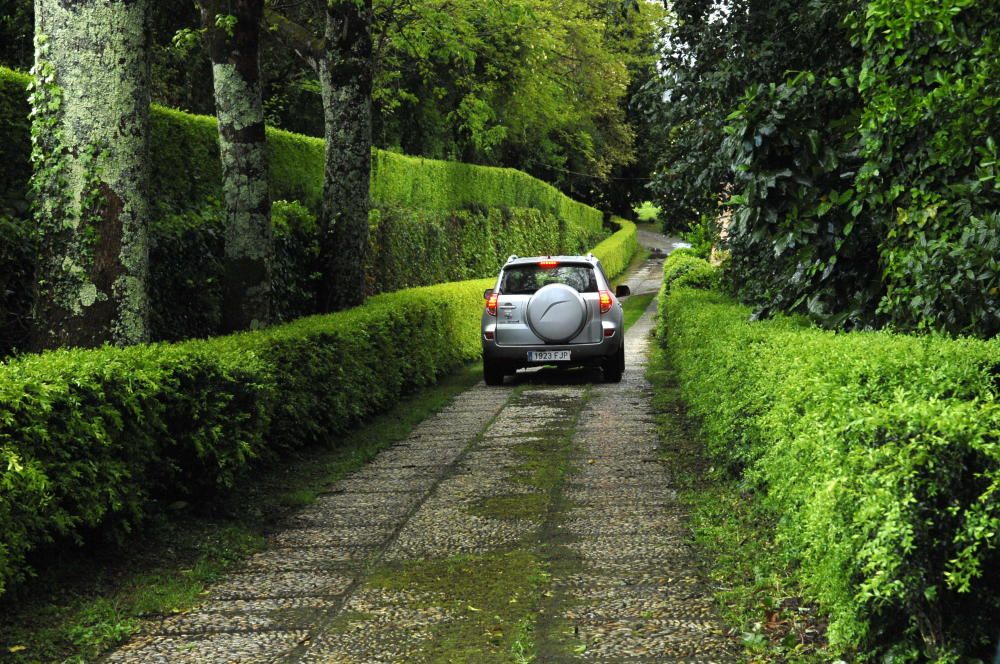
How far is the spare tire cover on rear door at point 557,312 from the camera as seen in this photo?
14.9 meters

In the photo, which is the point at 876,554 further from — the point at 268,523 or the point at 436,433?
the point at 436,433

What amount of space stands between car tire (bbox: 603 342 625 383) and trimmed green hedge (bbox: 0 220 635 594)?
4.60 metres

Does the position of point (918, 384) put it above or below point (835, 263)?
below

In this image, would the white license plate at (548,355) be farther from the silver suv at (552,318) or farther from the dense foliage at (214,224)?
the dense foliage at (214,224)

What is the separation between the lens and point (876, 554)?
11.9 ft

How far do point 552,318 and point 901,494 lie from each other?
444 inches

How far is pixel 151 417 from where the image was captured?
257 inches

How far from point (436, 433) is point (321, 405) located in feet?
4.95

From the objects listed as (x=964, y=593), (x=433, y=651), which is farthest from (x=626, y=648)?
(x=964, y=593)

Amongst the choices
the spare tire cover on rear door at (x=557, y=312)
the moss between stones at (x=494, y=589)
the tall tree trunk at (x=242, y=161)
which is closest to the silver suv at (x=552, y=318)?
the spare tire cover on rear door at (x=557, y=312)

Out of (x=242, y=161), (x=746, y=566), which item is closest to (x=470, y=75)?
(x=242, y=161)

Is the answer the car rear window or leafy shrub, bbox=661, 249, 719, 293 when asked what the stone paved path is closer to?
the car rear window

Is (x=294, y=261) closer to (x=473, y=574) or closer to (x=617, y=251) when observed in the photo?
(x=473, y=574)

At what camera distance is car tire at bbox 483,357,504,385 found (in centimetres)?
1558
